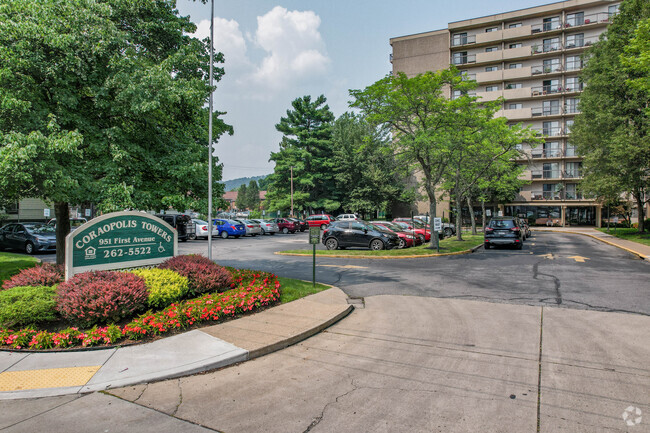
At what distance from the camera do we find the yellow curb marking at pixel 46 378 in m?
3.89

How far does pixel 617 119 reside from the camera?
1027 inches

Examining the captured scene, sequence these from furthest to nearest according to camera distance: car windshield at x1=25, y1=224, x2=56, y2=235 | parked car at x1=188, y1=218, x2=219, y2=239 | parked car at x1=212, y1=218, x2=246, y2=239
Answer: parked car at x1=212, y1=218, x2=246, y2=239, parked car at x1=188, y1=218, x2=219, y2=239, car windshield at x1=25, y1=224, x2=56, y2=235

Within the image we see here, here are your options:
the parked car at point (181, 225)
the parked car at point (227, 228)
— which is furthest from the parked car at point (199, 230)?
the parked car at point (227, 228)

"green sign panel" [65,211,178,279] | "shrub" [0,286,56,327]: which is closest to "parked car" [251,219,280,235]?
"green sign panel" [65,211,178,279]

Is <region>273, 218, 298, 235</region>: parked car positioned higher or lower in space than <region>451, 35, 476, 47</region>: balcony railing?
lower

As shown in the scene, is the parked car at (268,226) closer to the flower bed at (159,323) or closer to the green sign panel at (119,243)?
the green sign panel at (119,243)

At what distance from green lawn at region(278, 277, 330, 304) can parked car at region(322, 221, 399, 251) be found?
8.21 meters

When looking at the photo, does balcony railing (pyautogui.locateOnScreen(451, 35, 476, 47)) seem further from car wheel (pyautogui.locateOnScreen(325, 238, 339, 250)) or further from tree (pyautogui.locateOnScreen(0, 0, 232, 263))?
tree (pyautogui.locateOnScreen(0, 0, 232, 263))

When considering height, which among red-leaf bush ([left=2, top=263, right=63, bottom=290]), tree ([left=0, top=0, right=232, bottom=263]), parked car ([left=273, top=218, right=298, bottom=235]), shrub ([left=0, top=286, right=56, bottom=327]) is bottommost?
shrub ([left=0, top=286, right=56, bottom=327])

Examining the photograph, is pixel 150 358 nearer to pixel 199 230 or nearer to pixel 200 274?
pixel 200 274

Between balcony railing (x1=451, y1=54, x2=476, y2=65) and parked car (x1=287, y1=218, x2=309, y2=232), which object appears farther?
balcony railing (x1=451, y1=54, x2=476, y2=65)

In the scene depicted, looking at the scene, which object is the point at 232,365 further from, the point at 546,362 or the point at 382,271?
the point at 382,271

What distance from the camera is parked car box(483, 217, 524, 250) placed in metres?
18.9

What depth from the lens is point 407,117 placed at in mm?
17281
